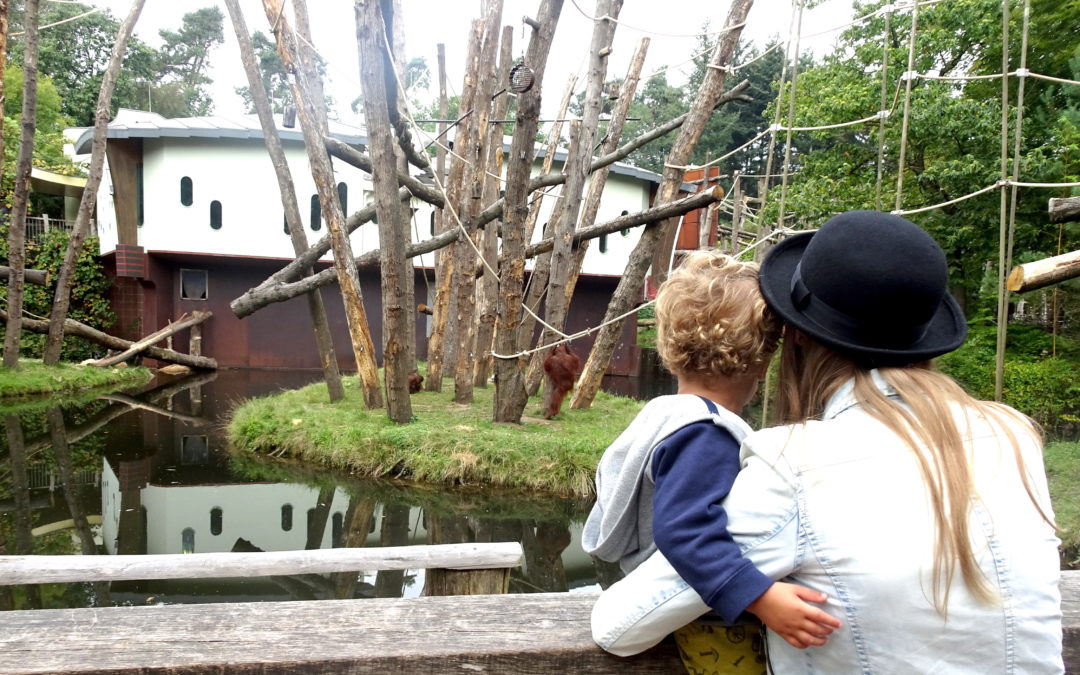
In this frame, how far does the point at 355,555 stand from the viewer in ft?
7.45

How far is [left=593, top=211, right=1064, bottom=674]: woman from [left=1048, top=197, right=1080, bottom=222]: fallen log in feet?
9.01

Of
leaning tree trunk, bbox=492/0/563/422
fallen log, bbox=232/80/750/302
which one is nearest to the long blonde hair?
leaning tree trunk, bbox=492/0/563/422

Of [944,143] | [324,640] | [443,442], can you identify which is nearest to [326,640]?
[324,640]

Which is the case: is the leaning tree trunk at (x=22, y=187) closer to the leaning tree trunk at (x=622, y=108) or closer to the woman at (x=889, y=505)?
the leaning tree trunk at (x=622, y=108)

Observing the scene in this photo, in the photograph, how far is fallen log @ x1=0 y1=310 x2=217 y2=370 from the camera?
13.2 meters

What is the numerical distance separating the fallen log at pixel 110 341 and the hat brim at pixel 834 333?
1365 centimetres

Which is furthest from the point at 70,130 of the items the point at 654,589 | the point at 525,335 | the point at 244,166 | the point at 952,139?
the point at 654,589

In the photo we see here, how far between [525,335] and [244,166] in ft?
32.1

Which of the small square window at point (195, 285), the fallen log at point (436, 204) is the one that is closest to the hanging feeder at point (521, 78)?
the fallen log at point (436, 204)

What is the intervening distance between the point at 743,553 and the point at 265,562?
1.82 metres

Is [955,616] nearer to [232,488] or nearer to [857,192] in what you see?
[232,488]

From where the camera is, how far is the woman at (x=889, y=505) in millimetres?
1002

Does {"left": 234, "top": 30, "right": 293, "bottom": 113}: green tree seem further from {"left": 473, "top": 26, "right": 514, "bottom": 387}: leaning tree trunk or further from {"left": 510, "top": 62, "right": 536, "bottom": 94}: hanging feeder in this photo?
{"left": 510, "top": 62, "right": 536, "bottom": 94}: hanging feeder

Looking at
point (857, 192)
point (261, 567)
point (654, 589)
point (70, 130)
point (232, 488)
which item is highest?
point (70, 130)
